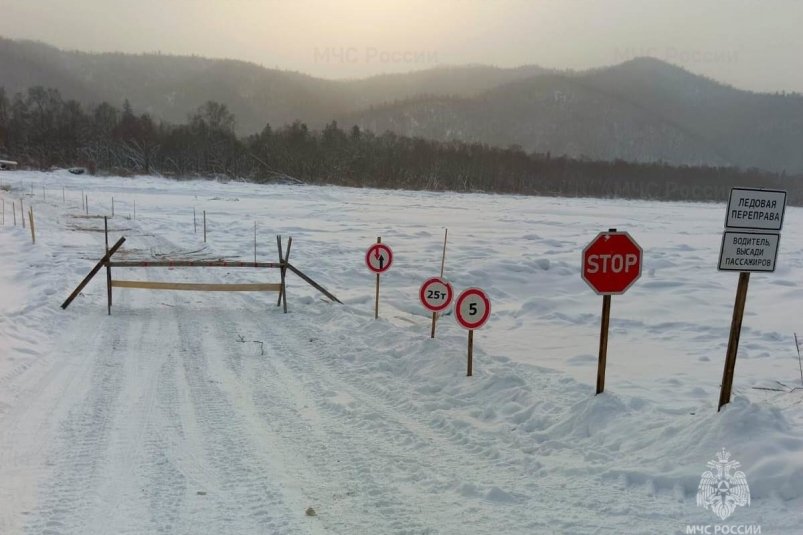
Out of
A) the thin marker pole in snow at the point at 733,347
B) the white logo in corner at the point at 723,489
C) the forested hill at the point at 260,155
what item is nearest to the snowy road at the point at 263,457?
the white logo in corner at the point at 723,489

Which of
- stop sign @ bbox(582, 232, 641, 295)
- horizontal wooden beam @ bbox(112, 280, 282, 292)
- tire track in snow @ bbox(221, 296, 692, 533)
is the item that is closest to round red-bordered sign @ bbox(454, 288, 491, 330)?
tire track in snow @ bbox(221, 296, 692, 533)

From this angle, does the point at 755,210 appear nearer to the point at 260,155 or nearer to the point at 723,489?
the point at 723,489

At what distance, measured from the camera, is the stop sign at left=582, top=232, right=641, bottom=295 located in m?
5.70

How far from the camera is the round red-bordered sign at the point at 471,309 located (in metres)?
7.04

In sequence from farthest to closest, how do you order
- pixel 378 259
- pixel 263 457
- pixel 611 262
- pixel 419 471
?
pixel 378 259
pixel 611 262
pixel 263 457
pixel 419 471

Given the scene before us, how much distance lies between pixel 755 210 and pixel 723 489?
258 cm

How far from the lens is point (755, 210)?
498cm

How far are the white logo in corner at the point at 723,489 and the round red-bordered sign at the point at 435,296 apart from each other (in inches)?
178

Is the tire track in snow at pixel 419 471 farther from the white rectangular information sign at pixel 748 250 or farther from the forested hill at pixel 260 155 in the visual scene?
the forested hill at pixel 260 155

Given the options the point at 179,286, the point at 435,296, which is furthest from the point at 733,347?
the point at 179,286

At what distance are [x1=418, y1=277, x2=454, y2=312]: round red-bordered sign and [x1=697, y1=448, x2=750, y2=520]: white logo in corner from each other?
4.52m

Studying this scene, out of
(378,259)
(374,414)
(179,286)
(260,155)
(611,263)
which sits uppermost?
(260,155)

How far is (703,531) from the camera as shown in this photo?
11.6 feet

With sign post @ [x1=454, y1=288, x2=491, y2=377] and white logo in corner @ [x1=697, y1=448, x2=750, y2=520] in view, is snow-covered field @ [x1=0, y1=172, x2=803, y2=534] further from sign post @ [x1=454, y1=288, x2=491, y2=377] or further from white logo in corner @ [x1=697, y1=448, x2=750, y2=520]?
sign post @ [x1=454, y1=288, x2=491, y2=377]
